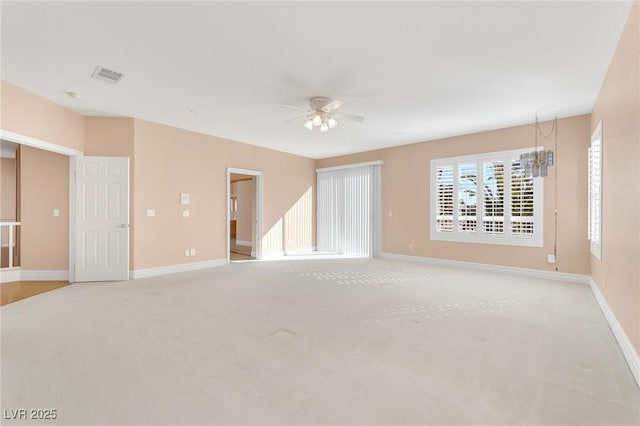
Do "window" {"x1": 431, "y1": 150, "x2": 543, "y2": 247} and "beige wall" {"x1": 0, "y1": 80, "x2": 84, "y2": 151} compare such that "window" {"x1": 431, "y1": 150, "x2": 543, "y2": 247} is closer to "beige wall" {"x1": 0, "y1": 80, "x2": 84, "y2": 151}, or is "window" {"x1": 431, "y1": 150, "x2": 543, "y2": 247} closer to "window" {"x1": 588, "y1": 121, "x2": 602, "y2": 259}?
"window" {"x1": 588, "y1": 121, "x2": 602, "y2": 259}

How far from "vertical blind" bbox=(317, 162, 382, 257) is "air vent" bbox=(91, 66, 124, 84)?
18.6 ft

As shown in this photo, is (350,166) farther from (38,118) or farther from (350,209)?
(38,118)

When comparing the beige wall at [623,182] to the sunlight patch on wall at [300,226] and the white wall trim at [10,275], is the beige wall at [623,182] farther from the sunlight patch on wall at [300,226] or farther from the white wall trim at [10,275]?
the white wall trim at [10,275]

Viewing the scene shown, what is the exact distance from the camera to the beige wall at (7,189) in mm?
7660

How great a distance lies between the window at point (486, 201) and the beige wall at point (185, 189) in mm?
4062

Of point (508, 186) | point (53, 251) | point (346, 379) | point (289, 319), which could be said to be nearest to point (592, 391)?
point (346, 379)

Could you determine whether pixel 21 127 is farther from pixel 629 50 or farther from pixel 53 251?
pixel 629 50

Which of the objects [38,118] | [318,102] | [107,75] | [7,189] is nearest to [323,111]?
[318,102]

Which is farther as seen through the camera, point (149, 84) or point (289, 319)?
point (149, 84)

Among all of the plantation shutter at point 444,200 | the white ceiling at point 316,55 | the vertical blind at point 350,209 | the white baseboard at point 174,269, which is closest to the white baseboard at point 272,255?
the white baseboard at point 174,269

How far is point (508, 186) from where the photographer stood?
5824 millimetres

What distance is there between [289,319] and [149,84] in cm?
340

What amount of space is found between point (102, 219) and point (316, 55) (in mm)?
4546

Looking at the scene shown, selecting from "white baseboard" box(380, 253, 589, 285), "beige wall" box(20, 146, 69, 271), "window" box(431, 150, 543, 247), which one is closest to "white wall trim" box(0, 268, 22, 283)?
"beige wall" box(20, 146, 69, 271)
